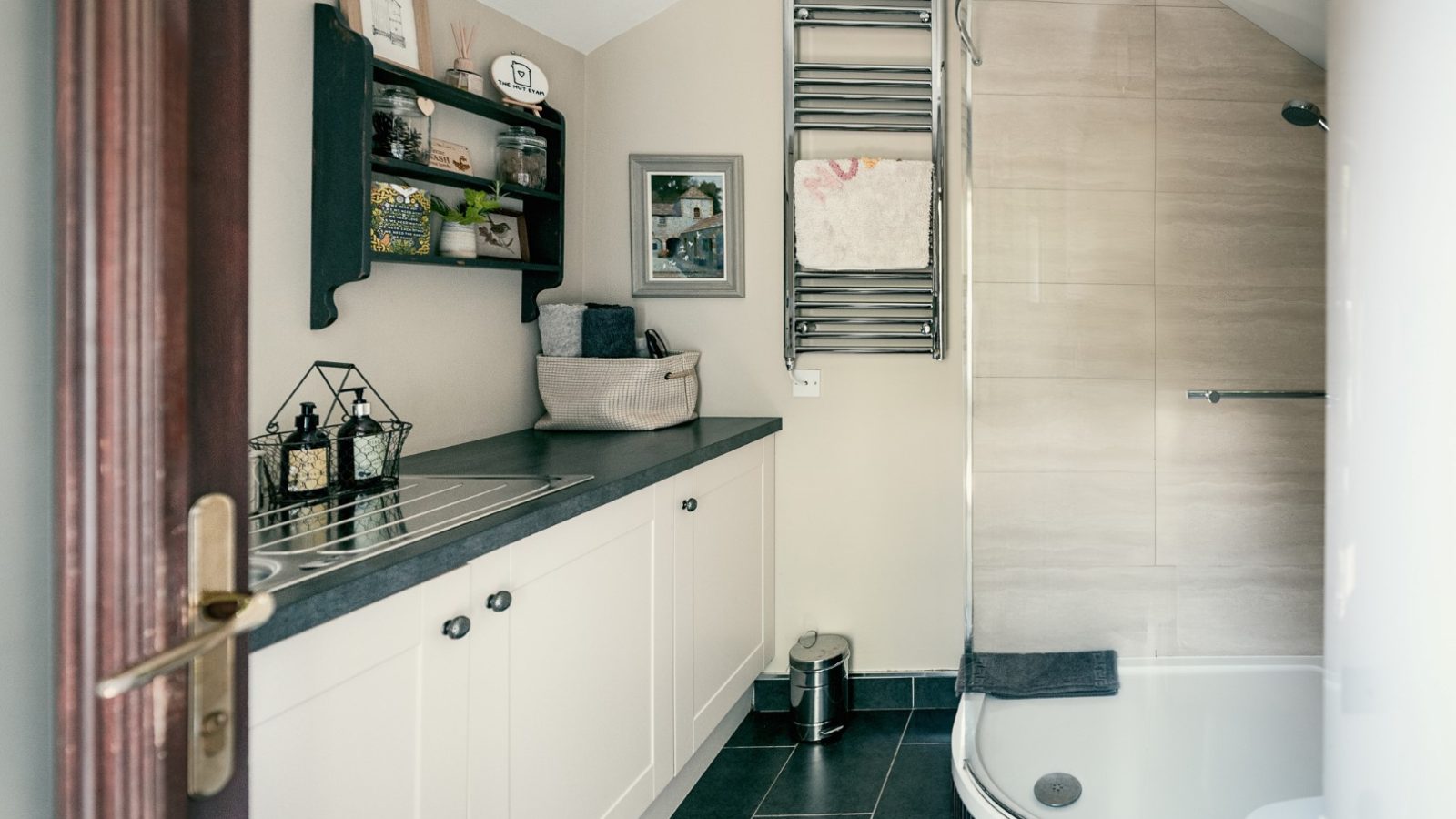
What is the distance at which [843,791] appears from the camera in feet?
8.55

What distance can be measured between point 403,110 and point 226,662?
66.2 inches

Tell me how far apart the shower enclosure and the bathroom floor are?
0.30 m

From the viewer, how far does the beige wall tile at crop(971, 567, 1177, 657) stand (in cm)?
214

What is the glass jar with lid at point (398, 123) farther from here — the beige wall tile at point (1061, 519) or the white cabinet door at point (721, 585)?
the beige wall tile at point (1061, 519)

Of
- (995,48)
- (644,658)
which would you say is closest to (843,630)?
(644,658)

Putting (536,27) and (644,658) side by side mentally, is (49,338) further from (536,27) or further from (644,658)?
(536,27)

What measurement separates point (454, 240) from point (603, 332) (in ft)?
2.09

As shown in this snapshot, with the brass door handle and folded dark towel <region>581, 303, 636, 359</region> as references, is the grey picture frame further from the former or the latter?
the brass door handle

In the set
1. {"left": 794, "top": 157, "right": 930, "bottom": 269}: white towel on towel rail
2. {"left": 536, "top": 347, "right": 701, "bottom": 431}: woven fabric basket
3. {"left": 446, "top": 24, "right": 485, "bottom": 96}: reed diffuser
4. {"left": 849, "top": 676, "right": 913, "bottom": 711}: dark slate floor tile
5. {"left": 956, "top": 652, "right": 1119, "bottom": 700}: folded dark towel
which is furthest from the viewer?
{"left": 849, "top": 676, "right": 913, "bottom": 711}: dark slate floor tile

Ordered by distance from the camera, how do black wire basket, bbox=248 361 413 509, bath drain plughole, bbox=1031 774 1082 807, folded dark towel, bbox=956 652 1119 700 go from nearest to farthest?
black wire basket, bbox=248 361 413 509 < bath drain plughole, bbox=1031 774 1082 807 < folded dark towel, bbox=956 652 1119 700

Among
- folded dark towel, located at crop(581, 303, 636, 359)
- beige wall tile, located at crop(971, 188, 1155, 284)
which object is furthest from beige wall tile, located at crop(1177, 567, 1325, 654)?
folded dark towel, located at crop(581, 303, 636, 359)

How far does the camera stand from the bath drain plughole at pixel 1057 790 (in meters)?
2.07

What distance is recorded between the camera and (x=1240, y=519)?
6.42 ft

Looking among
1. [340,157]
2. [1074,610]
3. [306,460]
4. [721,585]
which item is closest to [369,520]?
[306,460]
